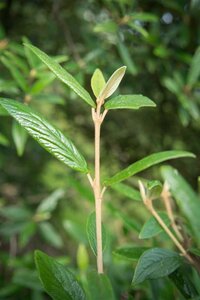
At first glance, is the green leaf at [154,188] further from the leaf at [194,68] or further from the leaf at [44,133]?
the leaf at [194,68]

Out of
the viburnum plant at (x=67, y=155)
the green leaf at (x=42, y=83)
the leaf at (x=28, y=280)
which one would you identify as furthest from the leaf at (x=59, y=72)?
the leaf at (x=28, y=280)

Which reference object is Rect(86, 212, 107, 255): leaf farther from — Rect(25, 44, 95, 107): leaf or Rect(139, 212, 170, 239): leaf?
Rect(25, 44, 95, 107): leaf

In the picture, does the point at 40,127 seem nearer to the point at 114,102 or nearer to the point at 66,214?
the point at 114,102

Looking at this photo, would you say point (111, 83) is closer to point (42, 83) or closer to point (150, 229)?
point (150, 229)

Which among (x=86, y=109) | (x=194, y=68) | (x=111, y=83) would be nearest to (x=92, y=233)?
(x=111, y=83)

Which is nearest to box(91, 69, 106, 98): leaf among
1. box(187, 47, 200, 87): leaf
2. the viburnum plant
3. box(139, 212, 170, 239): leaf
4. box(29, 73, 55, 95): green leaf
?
the viburnum plant
